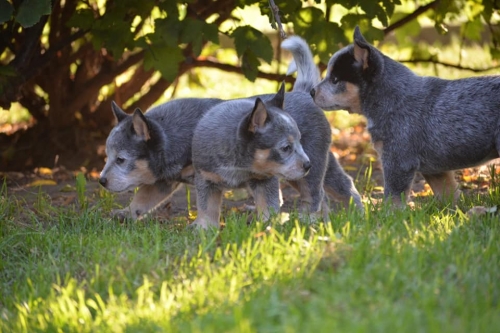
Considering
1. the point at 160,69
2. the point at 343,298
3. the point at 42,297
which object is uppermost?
the point at 160,69

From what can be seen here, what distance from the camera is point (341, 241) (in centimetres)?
438

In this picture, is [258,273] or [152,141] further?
[152,141]

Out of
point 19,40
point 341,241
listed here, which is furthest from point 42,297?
point 19,40

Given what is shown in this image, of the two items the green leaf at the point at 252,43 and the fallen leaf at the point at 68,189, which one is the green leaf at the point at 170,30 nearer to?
the green leaf at the point at 252,43

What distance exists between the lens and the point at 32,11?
5.89 metres

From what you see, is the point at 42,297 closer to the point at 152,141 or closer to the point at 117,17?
the point at 152,141

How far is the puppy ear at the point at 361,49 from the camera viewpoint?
5.87 m

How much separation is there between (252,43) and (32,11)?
1871mm

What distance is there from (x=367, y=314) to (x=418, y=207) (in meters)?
2.22

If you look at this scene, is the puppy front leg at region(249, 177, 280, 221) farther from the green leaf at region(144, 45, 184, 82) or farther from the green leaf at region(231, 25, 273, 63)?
the green leaf at region(144, 45, 184, 82)

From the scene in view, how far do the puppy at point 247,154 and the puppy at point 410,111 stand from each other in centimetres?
60

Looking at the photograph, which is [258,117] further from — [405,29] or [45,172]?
[405,29]

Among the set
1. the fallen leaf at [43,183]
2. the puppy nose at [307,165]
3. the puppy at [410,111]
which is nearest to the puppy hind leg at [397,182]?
the puppy at [410,111]

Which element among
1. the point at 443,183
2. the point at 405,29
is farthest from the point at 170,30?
the point at 405,29
